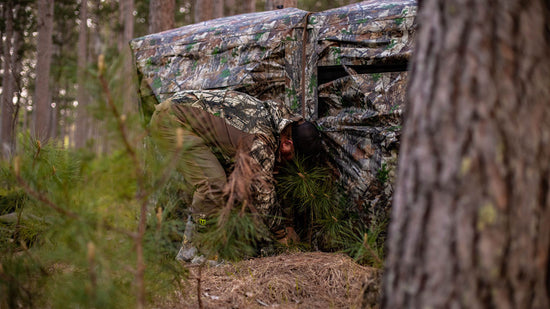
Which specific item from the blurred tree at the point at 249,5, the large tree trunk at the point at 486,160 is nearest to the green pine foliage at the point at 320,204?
the large tree trunk at the point at 486,160

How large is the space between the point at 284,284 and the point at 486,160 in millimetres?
1683

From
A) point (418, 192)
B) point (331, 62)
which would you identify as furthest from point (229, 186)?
point (331, 62)

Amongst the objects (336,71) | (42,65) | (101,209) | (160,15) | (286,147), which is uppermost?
(160,15)

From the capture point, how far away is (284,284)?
2549 millimetres

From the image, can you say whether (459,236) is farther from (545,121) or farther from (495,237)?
(545,121)

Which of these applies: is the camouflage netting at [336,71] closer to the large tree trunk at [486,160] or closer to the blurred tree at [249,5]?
the large tree trunk at [486,160]

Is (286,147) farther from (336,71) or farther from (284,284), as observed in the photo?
(284,284)

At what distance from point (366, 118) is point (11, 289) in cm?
253

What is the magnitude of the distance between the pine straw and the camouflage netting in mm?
736

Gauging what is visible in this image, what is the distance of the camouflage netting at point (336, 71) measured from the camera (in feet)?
10.5

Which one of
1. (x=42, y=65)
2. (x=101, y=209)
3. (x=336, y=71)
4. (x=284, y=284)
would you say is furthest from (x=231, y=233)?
(x=42, y=65)

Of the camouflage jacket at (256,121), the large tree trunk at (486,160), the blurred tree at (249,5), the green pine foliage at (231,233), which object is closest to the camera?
the large tree trunk at (486,160)

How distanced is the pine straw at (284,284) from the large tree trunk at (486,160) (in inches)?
34.0

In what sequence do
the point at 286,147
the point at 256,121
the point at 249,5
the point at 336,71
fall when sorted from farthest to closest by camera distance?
the point at 249,5, the point at 336,71, the point at 286,147, the point at 256,121
